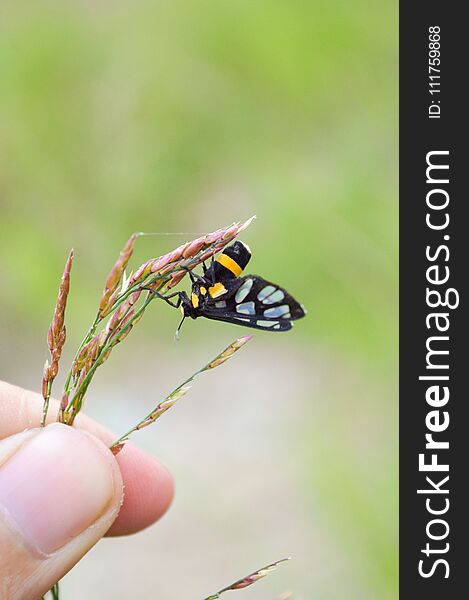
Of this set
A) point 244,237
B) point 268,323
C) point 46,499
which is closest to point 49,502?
point 46,499

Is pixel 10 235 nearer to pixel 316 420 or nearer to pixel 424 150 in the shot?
pixel 316 420

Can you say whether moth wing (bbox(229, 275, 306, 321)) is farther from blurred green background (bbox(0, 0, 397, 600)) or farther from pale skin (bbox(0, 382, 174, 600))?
blurred green background (bbox(0, 0, 397, 600))

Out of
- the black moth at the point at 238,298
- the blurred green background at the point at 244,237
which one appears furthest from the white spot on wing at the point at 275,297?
the blurred green background at the point at 244,237

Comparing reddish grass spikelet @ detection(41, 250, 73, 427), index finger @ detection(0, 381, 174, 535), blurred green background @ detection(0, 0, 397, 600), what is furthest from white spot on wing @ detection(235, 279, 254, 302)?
blurred green background @ detection(0, 0, 397, 600)

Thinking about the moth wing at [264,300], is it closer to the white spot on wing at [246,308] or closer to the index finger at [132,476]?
the white spot on wing at [246,308]

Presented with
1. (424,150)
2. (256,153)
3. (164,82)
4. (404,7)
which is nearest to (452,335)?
(424,150)

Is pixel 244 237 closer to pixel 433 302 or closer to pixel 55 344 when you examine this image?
pixel 433 302
